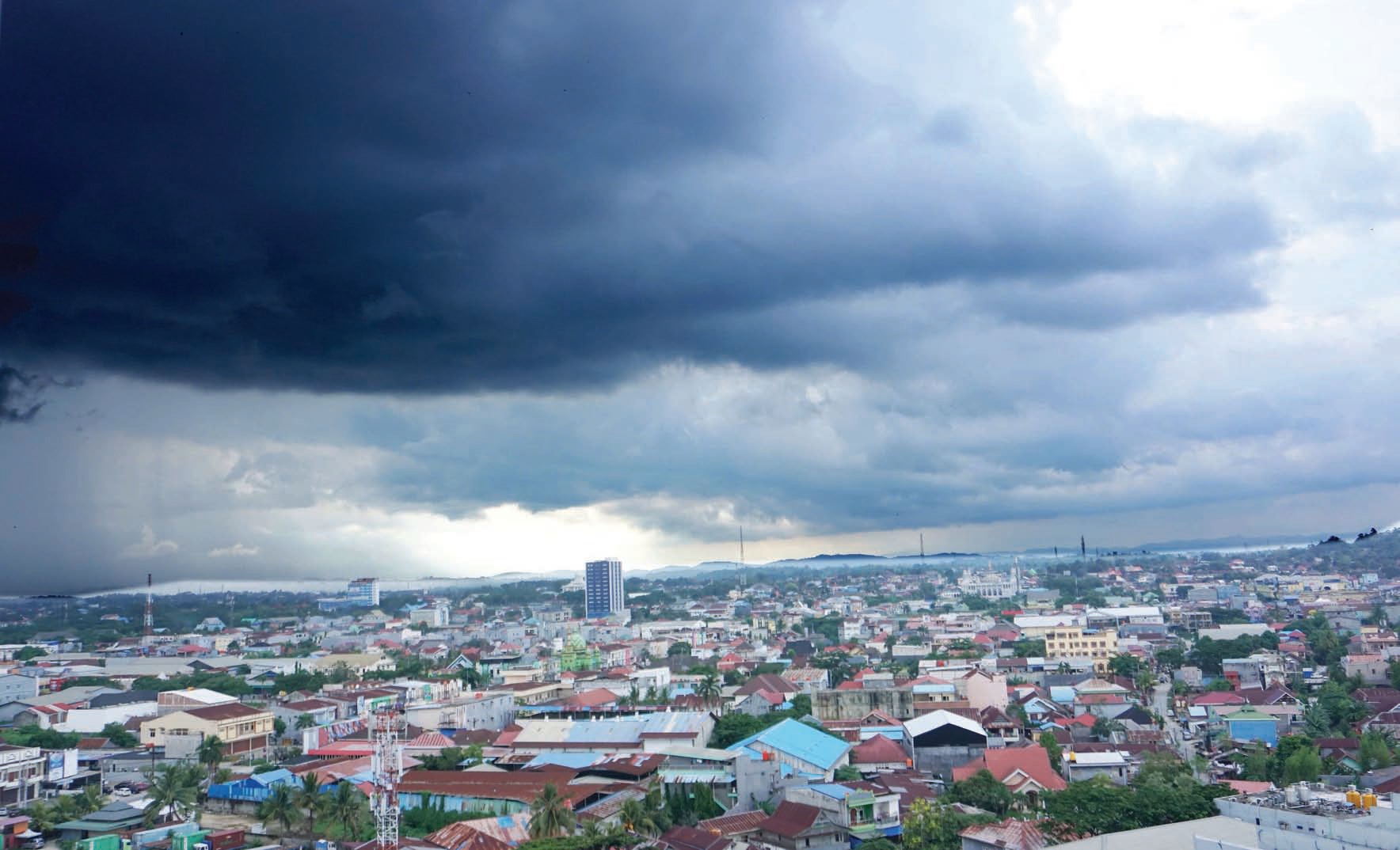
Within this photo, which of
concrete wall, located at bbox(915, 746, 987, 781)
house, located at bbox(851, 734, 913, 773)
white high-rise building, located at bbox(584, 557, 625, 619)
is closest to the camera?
house, located at bbox(851, 734, 913, 773)

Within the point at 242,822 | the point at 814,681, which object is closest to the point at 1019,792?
the point at 242,822

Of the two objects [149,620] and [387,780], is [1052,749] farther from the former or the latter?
[149,620]

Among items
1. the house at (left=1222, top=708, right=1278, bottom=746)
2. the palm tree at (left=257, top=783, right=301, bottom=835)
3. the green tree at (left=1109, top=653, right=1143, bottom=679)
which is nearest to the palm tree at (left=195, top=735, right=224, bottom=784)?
the palm tree at (left=257, top=783, right=301, bottom=835)

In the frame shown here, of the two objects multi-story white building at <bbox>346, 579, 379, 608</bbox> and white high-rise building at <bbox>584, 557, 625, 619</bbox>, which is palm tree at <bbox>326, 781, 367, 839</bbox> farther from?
multi-story white building at <bbox>346, 579, 379, 608</bbox>

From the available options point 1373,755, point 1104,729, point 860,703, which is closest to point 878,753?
point 1104,729

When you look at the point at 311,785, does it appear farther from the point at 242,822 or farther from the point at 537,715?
the point at 537,715

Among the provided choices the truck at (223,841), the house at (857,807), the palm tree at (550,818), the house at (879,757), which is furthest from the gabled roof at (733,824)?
the truck at (223,841)

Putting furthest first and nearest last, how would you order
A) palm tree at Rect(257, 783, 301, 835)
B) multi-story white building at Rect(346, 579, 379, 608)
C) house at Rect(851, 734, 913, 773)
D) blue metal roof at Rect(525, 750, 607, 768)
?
multi-story white building at Rect(346, 579, 379, 608), blue metal roof at Rect(525, 750, 607, 768), house at Rect(851, 734, 913, 773), palm tree at Rect(257, 783, 301, 835)
